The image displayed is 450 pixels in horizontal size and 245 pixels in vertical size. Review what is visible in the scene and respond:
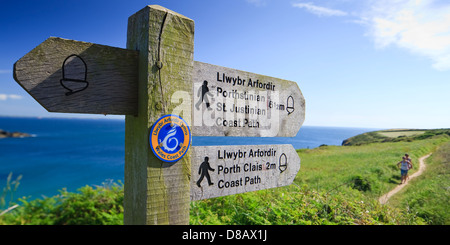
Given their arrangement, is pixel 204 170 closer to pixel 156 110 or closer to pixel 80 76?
pixel 156 110

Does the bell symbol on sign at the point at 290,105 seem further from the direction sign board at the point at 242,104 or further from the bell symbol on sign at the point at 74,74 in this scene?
the bell symbol on sign at the point at 74,74

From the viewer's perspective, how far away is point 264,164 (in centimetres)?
215

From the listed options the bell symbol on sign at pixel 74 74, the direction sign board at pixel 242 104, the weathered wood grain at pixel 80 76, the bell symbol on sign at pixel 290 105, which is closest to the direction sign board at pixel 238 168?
the direction sign board at pixel 242 104

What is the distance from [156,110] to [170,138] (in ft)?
0.63

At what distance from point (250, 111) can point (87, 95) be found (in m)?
1.24

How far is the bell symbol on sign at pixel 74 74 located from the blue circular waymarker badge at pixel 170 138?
44 centimetres

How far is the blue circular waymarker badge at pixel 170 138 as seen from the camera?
4.61ft

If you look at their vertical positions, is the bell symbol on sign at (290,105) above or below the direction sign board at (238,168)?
above

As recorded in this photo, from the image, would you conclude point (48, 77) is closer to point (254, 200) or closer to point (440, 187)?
point (254, 200)

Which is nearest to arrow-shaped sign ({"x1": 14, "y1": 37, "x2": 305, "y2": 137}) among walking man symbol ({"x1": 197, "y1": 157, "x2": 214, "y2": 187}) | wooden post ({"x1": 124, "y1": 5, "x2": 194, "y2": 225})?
wooden post ({"x1": 124, "y1": 5, "x2": 194, "y2": 225})

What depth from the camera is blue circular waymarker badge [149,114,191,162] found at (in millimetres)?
1405

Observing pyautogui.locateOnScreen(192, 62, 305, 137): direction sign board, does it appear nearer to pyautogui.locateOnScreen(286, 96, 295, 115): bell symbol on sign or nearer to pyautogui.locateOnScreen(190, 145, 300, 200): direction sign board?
pyautogui.locateOnScreen(286, 96, 295, 115): bell symbol on sign

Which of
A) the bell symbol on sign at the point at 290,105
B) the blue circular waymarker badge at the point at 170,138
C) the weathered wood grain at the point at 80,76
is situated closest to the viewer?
the weathered wood grain at the point at 80,76
